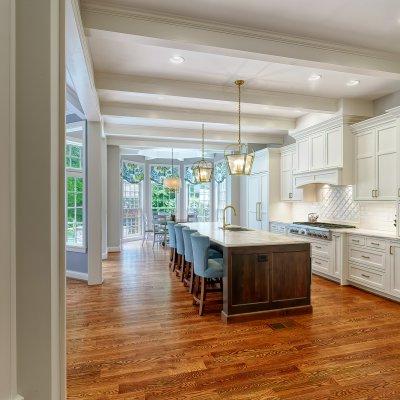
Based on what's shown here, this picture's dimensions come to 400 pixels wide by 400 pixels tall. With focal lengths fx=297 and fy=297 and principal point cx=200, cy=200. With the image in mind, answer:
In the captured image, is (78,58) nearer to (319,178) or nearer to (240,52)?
(240,52)

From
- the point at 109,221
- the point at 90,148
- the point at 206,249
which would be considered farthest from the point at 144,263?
the point at 206,249

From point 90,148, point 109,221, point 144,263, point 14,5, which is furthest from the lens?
point 109,221

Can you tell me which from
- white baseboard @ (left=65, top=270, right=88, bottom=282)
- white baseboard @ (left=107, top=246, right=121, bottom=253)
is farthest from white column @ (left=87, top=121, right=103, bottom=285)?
white baseboard @ (left=107, top=246, right=121, bottom=253)

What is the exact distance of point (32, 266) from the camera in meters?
1.08

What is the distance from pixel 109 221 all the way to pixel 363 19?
686 cm

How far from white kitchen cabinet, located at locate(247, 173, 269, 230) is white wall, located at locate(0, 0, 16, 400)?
6455mm

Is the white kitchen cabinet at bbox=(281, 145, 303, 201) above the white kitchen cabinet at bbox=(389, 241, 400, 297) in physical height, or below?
above

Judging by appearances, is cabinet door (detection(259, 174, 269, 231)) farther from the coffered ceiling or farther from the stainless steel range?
the coffered ceiling

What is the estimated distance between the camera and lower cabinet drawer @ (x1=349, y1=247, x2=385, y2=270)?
4180 mm

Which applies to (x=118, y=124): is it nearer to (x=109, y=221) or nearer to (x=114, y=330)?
(x=109, y=221)

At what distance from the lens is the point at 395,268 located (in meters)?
3.96

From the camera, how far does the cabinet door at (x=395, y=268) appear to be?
3.92 meters

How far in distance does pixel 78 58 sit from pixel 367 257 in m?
4.51

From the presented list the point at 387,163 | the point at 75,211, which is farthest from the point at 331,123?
the point at 75,211
